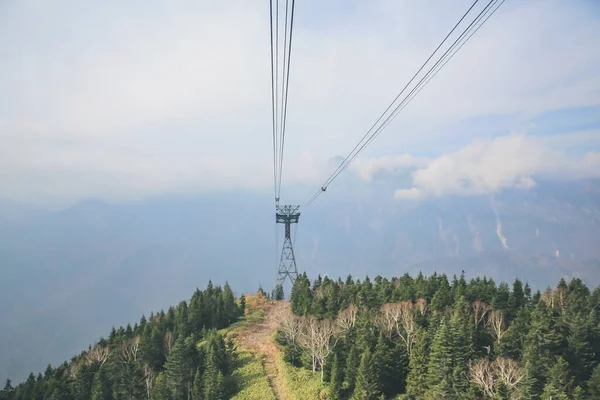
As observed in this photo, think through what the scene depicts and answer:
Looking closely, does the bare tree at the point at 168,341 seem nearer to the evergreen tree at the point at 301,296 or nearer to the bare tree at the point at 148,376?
the bare tree at the point at 148,376

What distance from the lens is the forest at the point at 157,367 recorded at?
4825 cm

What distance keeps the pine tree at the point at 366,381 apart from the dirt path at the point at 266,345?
31.5ft

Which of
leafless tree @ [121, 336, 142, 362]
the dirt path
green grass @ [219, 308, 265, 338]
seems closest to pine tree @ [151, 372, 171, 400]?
leafless tree @ [121, 336, 142, 362]

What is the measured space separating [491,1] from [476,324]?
4490 centimetres

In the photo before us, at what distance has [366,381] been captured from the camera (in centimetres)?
4156

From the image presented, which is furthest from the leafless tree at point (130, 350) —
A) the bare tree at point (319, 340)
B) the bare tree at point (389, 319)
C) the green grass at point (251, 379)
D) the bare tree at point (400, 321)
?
the bare tree at point (400, 321)

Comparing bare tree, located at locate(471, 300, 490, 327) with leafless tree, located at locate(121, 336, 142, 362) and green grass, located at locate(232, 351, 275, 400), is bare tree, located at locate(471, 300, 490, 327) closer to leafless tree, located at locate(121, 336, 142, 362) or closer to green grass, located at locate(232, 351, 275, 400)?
green grass, located at locate(232, 351, 275, 400)

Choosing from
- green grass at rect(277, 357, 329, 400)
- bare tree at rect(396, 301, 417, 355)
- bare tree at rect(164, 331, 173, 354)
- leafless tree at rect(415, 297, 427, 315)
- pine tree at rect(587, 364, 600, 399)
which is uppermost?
leafless tree at rect(415, 297, 427, 315)

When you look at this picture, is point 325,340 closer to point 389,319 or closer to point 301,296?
point 389,319

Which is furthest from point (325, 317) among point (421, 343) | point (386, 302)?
point (421, 343)

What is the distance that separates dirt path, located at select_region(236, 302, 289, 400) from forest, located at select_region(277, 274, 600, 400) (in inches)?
86.1

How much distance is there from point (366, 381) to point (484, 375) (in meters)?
11.5

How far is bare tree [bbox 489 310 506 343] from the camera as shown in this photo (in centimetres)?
4672

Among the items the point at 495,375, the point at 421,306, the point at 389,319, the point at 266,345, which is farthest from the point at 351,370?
the point at 266,345
